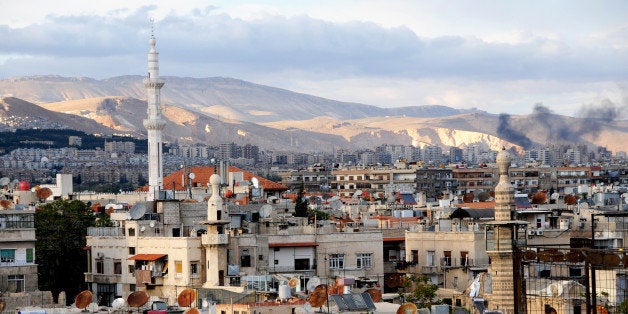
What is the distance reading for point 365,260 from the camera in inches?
1870

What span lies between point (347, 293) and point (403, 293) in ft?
23.7

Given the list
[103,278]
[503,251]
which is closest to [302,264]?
[103,278]

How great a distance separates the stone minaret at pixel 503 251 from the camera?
32719mm

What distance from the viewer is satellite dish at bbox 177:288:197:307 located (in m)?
38.3

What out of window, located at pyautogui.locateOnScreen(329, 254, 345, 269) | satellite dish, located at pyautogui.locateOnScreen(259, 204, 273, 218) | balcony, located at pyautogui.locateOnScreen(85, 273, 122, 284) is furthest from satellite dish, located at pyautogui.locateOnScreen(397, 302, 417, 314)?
satellite dish, located at pyautogui.locateOnScreen(259, 204, 273, 218)

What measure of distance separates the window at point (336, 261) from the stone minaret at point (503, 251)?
1346 cm

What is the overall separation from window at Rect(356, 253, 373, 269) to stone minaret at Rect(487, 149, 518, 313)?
1378cm

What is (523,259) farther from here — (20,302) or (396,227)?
(396,227)

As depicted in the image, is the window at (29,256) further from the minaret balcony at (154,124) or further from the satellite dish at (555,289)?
the minaret balcony at (154,124)

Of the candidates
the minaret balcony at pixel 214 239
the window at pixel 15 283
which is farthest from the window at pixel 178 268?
the window at pixel 15 283

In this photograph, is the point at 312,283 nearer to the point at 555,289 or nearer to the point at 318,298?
the point at 318,298

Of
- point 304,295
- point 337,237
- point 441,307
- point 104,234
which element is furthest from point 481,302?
point 104,234

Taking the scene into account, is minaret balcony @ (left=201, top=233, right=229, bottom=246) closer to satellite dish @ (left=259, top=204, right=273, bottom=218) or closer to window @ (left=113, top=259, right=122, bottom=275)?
window @ (left=113, top=259, right=122, bottom=275)

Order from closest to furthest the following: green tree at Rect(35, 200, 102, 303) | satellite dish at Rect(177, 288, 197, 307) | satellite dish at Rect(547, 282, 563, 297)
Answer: satellite dish at Rect(547, 282, 563, 297) → satellite dish at Rect(177, 288, 197, 307) → green tree at Rect(35, 200, 102, 303)
